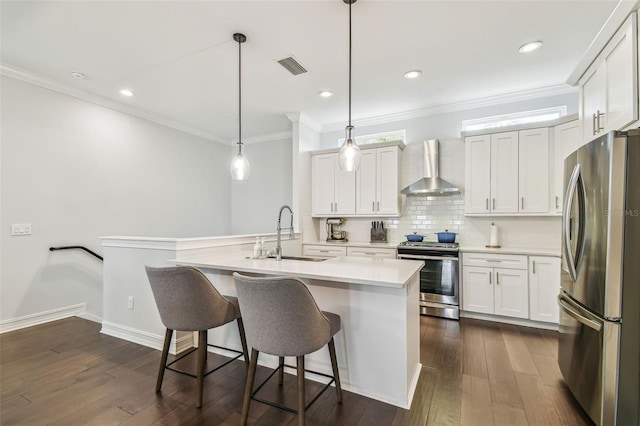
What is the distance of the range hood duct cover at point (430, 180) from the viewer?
405 cm

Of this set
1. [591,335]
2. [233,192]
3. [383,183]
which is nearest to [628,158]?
[591,335]

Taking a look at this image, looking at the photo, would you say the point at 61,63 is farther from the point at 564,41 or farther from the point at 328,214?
the point at 564,41

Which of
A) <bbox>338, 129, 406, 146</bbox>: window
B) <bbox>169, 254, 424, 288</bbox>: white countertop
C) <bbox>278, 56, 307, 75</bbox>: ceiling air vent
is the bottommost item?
<bbox>169, 254, 424, 288</bbox>: white countertop

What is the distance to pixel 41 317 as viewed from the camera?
3484 mm

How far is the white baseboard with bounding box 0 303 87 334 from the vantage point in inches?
127

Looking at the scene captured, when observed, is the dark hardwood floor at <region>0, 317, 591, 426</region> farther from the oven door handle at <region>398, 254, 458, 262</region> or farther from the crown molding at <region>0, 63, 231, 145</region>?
the crown molding at <region>0, 63, 231, 145</region>

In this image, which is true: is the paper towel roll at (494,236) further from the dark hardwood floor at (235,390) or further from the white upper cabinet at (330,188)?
the white upper cabinet at (330,188)

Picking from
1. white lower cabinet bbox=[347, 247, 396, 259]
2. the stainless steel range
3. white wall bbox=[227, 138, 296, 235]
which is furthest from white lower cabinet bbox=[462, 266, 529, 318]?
white wall bbox=[227, 138, 296, 235]

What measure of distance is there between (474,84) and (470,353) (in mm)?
3107

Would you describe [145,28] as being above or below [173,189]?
above

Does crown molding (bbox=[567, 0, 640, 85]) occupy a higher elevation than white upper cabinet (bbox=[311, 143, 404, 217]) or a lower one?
higher

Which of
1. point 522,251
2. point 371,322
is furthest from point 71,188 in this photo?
point 522,251

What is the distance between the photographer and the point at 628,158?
1.60 m

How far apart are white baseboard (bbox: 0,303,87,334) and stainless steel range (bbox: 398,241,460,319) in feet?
14.3
